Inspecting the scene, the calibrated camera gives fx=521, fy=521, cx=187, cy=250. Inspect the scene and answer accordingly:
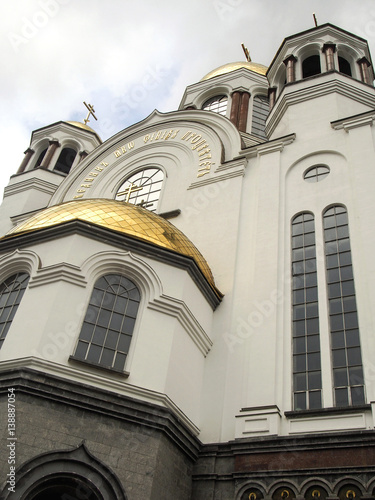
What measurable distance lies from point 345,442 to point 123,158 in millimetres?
15279

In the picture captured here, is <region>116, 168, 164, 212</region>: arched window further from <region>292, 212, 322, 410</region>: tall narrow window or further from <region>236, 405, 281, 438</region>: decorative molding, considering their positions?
<region>236, 405, 281, 438</region>: decorative molding

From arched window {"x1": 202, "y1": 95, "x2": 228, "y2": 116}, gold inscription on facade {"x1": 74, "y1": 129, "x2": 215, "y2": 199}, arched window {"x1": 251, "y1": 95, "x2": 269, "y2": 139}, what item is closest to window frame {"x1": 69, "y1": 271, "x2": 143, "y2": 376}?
gold inscription on facade {"x1": 74, "y1": 129, "x2": 215, "y2": 199}

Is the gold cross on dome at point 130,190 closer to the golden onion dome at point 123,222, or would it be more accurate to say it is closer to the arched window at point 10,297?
the golden onion dome at point 123,222

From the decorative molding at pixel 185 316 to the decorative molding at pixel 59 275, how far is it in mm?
1680

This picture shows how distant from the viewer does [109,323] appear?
443 inches

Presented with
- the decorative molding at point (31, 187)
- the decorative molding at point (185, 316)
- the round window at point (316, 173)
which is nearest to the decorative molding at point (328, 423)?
the decorative molding at point (185, 316)

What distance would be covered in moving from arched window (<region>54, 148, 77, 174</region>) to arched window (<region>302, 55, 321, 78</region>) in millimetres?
12513

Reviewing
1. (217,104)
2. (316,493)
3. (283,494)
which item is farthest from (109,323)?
(217,104)

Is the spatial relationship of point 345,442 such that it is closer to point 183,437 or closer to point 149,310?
point 183,437

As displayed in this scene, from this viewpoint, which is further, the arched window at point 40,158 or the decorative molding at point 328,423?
the arched window at point 40,158

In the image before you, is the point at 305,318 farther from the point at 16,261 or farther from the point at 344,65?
the point at 344,65

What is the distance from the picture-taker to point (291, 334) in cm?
1216

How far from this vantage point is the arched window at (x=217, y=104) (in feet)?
88.6

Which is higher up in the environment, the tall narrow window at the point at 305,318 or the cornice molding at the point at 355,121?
the cornice molding at the point at 355,121
